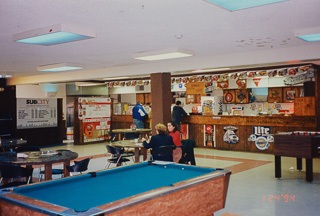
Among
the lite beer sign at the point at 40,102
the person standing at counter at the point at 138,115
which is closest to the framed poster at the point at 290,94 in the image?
the person standing at counter at the point at 138,115

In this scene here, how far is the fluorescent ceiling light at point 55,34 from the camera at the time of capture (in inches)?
176

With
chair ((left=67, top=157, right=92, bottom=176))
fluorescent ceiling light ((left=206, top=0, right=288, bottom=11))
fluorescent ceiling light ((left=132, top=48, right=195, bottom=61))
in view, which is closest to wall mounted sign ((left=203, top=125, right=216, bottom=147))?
fluorescent ceiling light ((left=132, top=48, right=195, bottom=61))

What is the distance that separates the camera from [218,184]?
412 cm

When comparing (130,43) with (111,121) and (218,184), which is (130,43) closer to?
(218,184)

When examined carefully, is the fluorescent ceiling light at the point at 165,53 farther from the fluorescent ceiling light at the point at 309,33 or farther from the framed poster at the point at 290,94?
the framed poster at the point at 290,94

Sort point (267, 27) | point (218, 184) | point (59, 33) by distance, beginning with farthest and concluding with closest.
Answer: point (267, 27) < point (59, 33) < point (218, 184)

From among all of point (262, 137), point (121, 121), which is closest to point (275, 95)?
point (262, 137)

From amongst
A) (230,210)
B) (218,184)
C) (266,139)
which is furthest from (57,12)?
(266,139)

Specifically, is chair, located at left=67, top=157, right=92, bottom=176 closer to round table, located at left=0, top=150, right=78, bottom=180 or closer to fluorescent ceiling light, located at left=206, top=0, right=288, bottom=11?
round table, located at left=0, top=150, right=78, bottom=180

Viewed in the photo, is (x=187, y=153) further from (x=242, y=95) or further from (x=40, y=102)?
(x=40, y=102)

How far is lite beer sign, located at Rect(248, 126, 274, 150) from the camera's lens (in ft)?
36.5

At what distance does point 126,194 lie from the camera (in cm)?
331

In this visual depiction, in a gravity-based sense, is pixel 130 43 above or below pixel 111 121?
above

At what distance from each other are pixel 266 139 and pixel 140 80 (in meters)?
5.74
